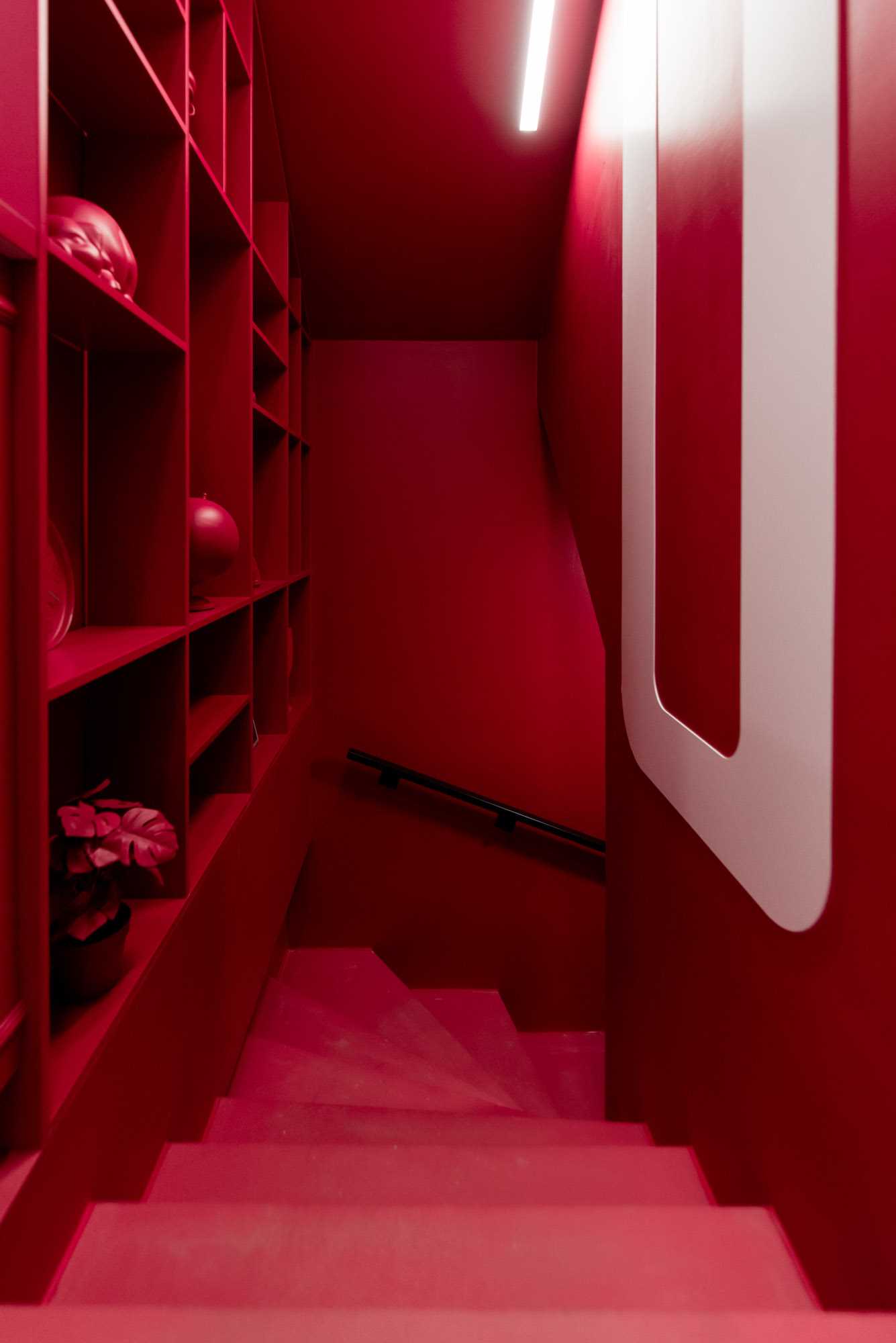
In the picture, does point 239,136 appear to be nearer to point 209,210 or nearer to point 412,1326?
point 209,210

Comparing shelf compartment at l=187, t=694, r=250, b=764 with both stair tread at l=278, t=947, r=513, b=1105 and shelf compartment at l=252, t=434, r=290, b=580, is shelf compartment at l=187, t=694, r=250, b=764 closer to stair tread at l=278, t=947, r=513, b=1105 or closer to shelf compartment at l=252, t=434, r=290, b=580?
shelf compartment at l=252, t=434, r=290, b=580

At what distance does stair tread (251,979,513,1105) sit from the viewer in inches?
127

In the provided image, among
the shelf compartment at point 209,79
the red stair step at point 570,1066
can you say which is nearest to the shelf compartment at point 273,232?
the shelf compartment at point 209,79

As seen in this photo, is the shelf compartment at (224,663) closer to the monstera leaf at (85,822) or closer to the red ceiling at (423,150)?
the monstera leaf at (85,822)

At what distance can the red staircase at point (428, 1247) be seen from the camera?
98 centimetres

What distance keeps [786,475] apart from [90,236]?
48.2 inches

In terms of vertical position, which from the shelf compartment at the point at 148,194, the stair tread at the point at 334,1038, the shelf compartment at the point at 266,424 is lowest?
the stair tread at the point at 334,1038

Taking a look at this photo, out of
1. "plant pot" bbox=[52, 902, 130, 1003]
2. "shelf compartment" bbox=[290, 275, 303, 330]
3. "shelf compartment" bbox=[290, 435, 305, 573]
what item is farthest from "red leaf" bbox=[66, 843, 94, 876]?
"shelf compartment" bbox=[290, 275, 303, 330]

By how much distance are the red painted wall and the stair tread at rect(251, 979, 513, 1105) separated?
45.1 inches

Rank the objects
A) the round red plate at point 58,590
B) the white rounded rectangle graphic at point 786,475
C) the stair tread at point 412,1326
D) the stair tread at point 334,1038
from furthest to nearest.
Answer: the stair tread at point 334,1038 < the round red plate at point 58,590 < the white rounded rectangle graphic at point 786,475 < the stair tread at point 412,1326

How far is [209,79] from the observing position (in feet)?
7.91

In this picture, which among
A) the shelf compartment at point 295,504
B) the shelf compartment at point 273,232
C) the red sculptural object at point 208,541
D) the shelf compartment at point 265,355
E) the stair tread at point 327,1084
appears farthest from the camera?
the shelf compartment at point 295,504

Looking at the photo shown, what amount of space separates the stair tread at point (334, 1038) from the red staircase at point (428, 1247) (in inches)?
36.2

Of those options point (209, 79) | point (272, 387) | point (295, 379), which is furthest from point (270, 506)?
point (209, 79)
